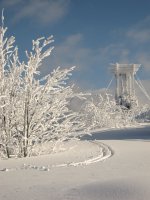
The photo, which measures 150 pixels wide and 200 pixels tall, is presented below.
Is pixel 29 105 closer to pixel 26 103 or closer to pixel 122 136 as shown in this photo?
pixel 26 103

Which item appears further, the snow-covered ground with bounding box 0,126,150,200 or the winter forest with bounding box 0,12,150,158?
the winter forest with bounding box 0,12,150,158

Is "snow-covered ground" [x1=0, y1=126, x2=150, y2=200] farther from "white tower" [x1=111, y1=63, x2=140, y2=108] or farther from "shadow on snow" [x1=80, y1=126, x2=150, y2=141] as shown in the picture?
"white tower" [x1=111, y1=63, x2=140, y2=108]

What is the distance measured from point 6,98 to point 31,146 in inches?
62.0

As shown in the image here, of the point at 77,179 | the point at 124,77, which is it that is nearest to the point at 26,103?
the point at 77,179

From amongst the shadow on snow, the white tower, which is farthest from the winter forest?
the white tower

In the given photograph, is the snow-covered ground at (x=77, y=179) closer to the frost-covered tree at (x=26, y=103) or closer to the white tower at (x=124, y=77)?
the frost-covered tree at (x=26, y=103)

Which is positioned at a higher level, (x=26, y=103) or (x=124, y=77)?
(x=124, y=77)

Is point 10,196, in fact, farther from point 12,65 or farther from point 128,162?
point 12,65

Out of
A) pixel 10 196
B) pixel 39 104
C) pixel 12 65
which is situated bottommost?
pixel 10 196

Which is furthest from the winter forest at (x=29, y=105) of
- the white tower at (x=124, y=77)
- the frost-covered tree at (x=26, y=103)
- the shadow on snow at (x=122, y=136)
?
the white tower at (x=124, y=77)

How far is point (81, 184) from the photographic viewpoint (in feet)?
24.0

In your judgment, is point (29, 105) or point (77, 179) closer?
point (77, 179)

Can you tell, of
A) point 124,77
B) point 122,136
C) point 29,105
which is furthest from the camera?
point 124,77

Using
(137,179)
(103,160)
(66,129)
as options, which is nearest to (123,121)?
(66,129)
